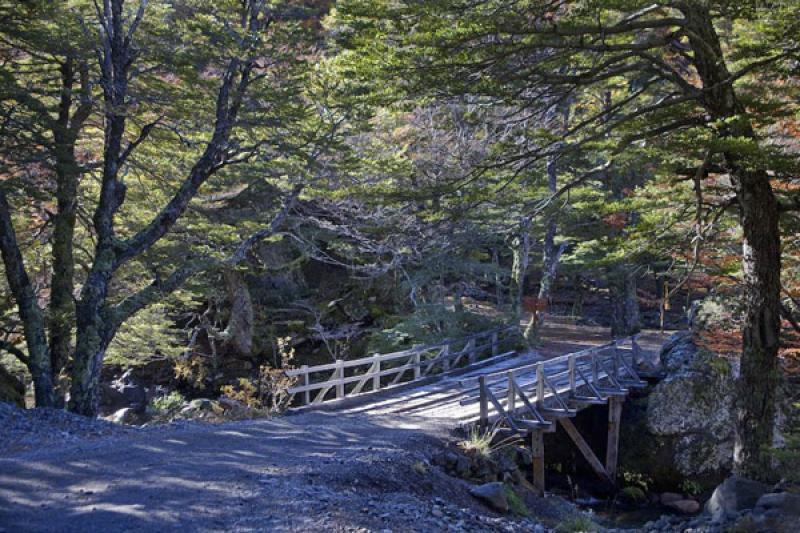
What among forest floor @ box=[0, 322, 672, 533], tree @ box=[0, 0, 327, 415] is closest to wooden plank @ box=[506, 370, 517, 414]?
forest floor @ box=[0, 322, 672, 533]

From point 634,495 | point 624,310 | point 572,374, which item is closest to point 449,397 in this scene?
point 572,374

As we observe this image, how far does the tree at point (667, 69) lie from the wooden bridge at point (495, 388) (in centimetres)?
537

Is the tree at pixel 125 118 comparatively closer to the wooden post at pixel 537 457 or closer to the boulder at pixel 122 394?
the boulder at pixel 122 394

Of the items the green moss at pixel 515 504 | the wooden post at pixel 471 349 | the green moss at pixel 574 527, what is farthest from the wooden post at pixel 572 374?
the green moss at pixel 574 527

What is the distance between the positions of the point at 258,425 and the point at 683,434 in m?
11.6

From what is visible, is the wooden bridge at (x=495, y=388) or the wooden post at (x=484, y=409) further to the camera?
the wooden bridge at (x=495, y=388)

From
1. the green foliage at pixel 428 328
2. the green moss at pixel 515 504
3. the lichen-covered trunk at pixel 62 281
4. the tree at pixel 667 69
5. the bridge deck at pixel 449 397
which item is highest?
the tree at pixel 667 69

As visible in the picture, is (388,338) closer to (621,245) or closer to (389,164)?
(389,164)

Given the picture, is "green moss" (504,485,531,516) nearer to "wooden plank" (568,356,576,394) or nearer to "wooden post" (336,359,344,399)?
"wooden post" (336,359,344,399)

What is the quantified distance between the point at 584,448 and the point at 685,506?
97.8 inches

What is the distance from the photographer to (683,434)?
17.8 m

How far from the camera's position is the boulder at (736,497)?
25.0 ft

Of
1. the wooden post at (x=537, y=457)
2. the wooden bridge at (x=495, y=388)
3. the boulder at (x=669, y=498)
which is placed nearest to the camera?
the wooden bridge at (x=495, y=388)

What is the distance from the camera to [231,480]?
7539mm
